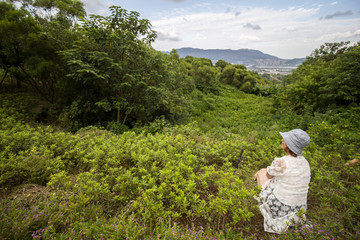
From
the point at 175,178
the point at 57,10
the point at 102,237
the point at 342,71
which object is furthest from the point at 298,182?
the point at 57,10

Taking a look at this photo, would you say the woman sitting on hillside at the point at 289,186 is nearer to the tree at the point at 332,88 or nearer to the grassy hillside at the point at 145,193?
the grassy hillside at the point at 145,193

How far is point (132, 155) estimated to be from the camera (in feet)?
11.5

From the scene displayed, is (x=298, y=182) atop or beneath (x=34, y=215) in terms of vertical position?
atop

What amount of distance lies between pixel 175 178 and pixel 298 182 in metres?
1.93

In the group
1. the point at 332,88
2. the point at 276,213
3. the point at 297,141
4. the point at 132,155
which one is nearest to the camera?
the point at 297,141

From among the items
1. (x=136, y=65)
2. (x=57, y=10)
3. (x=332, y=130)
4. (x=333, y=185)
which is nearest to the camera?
(x=333, y=185)

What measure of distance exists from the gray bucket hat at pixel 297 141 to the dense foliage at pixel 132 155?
3.26 feet

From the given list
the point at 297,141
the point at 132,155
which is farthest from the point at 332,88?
the point at 132,155

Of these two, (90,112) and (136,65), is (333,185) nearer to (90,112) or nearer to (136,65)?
(136,65)

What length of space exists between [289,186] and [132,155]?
2949 mm

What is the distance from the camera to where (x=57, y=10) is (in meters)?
10.4

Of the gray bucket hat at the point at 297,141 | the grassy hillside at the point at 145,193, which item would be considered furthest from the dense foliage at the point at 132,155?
the gray bucket hat at the point at 297,141

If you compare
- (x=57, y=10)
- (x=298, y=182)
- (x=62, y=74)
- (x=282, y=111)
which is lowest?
(x=282, y=111)

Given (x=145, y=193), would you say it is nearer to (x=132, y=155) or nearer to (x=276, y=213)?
(x=132, y=155)
